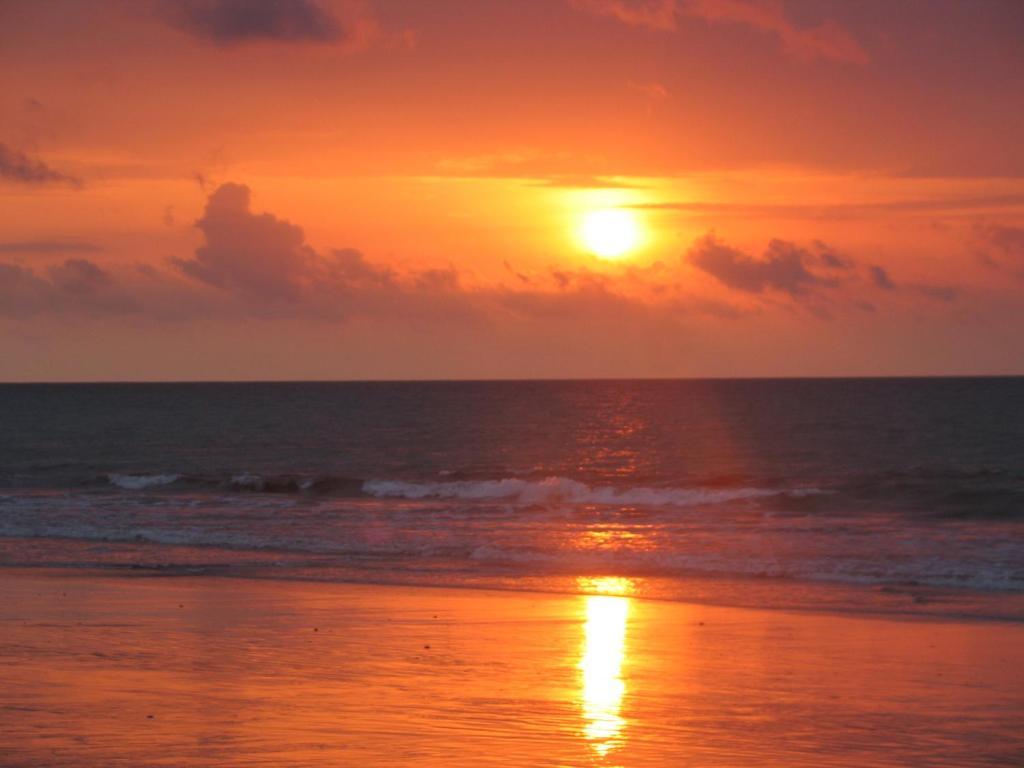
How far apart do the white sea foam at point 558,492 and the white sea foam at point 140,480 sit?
8.09 meters

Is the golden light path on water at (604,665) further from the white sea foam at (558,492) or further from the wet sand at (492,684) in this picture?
the white sea foam at (558,492)

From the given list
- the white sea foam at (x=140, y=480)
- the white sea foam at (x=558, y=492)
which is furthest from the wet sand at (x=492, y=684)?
the white sea foam at (x=140, y=480)

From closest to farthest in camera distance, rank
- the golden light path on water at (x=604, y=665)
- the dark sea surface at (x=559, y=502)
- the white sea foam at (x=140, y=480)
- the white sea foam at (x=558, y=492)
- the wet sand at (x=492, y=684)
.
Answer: the wet sand at (x=492, y=684) < the golden light path on water at (x=604, y=665) < the dark sea surface at (x=559, y=502) < the white sea foam at (x=558, y=492) < the white sea foam at (x=140, y=480)

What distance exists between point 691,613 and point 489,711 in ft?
20.1

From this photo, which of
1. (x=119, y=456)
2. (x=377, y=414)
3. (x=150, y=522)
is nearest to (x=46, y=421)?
(x=377, y=414)

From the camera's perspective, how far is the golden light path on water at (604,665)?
9453 mm

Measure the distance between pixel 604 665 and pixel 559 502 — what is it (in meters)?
25.9

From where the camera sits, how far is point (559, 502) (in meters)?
38.0

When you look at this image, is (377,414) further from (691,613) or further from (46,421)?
(691,613)

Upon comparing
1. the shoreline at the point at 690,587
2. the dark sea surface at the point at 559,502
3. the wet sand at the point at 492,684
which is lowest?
the wet sand at the point at 492,684

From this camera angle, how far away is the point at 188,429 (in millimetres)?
83875

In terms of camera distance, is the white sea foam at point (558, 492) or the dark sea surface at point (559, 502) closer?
the dark sea surface at point (559, 502)

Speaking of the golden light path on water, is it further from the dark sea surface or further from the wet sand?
the dark sea surface

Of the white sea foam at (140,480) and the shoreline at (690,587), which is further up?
the white sea foam at (140,480)
